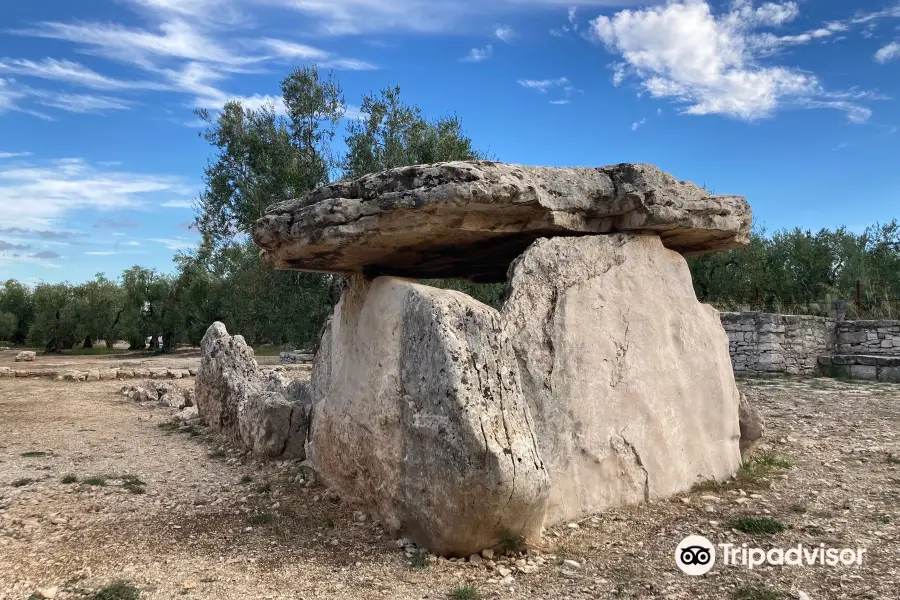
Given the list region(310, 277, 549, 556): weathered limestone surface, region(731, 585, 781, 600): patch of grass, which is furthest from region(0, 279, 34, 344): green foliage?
region(731, 585, 781, 600): patch of grass

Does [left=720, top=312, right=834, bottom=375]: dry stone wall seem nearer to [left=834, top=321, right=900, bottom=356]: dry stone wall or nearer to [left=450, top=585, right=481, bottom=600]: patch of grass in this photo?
[left=834, top=321, right=900, bottom=356]: dry stone wall

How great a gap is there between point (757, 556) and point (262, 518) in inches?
145

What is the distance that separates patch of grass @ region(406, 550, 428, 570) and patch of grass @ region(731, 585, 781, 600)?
1.90 metres

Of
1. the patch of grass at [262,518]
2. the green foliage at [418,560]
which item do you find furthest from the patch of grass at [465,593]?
the patch of grass at [262,518]

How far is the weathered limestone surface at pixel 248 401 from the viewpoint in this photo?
24.0 feet

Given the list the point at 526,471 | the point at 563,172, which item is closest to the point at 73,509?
the point at 526,471

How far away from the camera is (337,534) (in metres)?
5.02

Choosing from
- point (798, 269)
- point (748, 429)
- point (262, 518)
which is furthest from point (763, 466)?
point (798, 269)

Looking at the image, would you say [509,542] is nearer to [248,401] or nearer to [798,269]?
[248,401]

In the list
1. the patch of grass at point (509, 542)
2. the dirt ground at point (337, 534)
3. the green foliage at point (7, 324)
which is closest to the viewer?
the dirt ground at point (337, 534)

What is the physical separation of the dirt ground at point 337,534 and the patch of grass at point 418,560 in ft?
0.06

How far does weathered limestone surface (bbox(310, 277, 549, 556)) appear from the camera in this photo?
4.33m

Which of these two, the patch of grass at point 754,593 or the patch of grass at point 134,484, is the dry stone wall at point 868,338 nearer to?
the patch of grass at point 754,593

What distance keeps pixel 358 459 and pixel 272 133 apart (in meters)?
10.4
